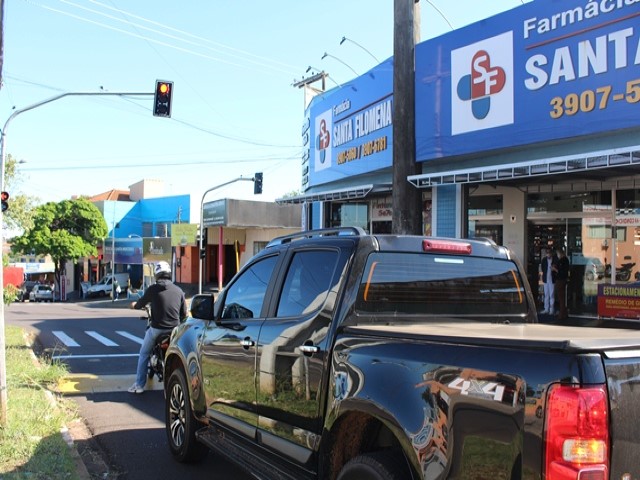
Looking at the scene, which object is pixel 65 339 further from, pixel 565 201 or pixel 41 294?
pixel 41 294

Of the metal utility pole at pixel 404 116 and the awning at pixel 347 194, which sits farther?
the awning at pixel 347 194

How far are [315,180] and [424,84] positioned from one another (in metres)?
6.58

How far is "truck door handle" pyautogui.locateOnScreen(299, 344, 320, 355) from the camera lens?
3.44m

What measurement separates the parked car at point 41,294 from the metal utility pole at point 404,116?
51.0 metres

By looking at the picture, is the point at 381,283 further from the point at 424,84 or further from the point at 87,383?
the point at 424,84

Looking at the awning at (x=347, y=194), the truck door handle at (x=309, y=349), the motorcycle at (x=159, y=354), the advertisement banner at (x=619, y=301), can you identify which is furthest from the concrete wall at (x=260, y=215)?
the truck door handle at (x=309, y=349)

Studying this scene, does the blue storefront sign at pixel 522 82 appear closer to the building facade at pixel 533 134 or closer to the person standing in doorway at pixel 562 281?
the building facade at pixel 533 134

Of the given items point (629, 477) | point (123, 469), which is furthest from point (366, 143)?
point (629, 477)

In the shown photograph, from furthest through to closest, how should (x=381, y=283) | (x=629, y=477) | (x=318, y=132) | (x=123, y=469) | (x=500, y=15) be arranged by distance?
(x=318, y=132), (x=500, y=15), (x=123, y=469), (x=381, y=283), (x=629, y=477)

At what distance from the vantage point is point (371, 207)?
17844 millimetres

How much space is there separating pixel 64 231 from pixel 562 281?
153 ft

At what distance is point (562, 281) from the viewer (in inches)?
502

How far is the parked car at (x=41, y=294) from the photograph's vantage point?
5325 cm

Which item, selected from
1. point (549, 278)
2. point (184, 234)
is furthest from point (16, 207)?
point (549, 278)
